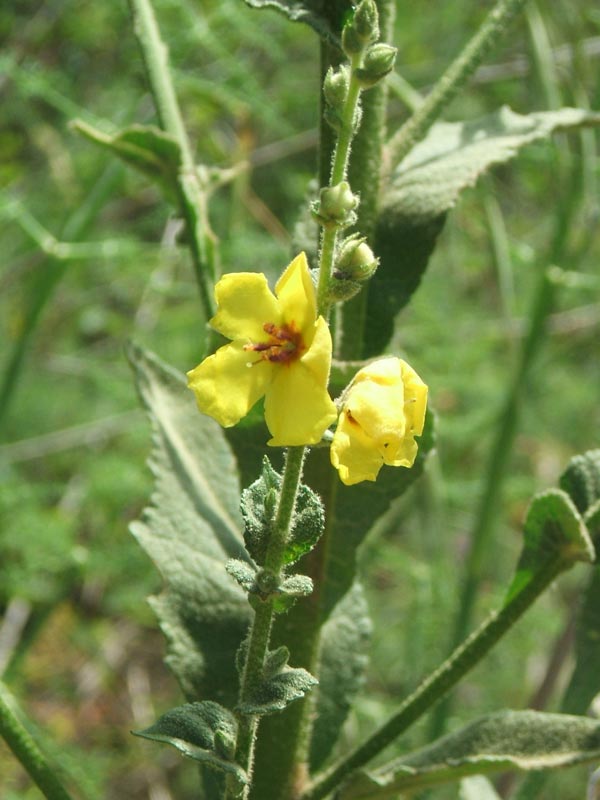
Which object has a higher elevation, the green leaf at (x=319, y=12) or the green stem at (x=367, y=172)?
the green leaf at (x=319, y=12)

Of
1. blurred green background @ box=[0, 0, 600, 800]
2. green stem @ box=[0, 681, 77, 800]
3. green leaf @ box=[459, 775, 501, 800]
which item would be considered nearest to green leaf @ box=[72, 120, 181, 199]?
green stem @ box=[0, 681, 77, 800]

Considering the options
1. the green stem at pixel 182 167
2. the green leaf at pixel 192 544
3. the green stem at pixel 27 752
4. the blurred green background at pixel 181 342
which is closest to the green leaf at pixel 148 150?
the green stem at pixel 182 167

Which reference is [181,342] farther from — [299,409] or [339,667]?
[299,409]

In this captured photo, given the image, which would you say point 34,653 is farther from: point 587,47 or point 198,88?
point 587,47

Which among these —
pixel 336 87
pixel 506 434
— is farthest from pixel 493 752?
pixel 506 434

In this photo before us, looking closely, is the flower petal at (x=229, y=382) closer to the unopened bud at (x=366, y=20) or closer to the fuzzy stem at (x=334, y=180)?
the fuzzy stem at (x=334, y=180)

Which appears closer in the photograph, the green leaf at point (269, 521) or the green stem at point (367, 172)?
the green leaf at point (269, 521)

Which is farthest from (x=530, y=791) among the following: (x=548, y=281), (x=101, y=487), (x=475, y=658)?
(x=101, y=487)

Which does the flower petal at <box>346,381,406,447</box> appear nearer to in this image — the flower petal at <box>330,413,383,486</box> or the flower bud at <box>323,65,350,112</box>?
the flower petal at <box>330,413,383,486</box>
